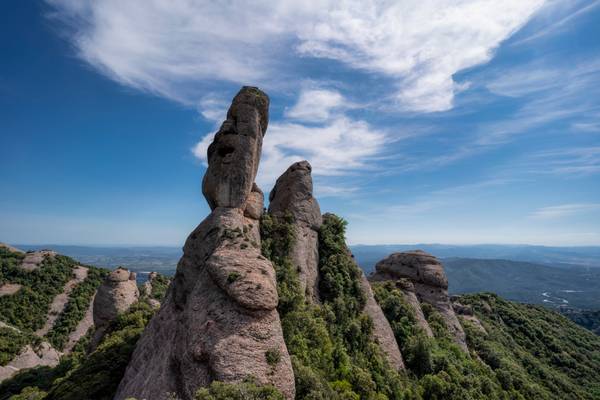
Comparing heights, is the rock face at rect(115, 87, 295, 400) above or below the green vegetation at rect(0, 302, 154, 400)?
above

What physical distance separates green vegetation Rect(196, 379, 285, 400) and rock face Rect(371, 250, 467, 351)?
39.2 m

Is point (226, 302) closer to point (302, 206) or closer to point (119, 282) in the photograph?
point (302, 206)

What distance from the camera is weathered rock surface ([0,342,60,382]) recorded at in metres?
44.4

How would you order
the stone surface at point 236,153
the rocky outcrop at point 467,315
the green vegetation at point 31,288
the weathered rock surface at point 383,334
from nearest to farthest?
the stone surface at point 236,153, the weathered rock surface at point 383,334, the rocky outcrop at point 467,315, the green vegetation at point 31,288

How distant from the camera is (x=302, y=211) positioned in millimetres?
37938

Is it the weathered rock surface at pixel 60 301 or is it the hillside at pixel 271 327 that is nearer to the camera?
the hillside at pixel 271 327

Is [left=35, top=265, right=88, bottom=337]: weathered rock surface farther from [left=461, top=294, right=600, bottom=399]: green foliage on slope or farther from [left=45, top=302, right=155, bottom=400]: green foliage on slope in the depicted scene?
[left=461, top=294, right=600, bottom=399]: green foliage on slope

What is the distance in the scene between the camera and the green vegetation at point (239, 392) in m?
13.8

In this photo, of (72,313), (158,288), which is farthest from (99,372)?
(72,313)

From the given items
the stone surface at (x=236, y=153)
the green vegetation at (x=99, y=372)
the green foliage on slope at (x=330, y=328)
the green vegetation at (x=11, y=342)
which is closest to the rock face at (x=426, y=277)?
the green foliage on slope at (x=330, y=328)

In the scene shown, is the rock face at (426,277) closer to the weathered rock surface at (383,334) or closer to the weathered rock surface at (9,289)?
the weathered rock surface at (383,334)

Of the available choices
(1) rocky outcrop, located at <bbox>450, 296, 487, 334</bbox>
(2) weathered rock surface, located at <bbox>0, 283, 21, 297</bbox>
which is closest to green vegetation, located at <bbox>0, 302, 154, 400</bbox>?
(2) weathered rock surface, located at <bbox>0, 283, 21, 297</bbox>

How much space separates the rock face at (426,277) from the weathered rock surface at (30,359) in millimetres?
58136

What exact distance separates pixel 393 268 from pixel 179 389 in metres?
43.7
